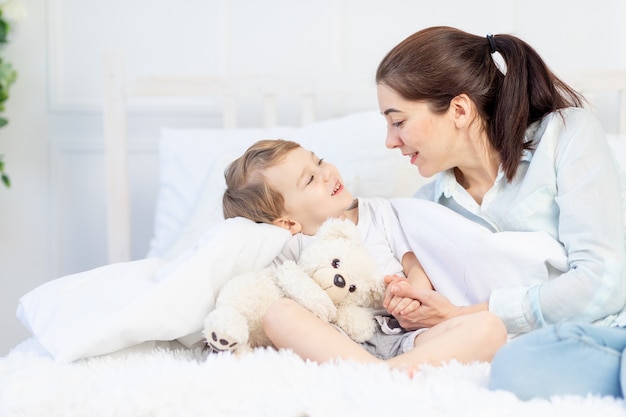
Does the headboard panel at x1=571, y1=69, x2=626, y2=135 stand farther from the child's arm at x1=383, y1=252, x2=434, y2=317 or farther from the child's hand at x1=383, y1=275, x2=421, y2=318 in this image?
the child's hand at x1=383, y1=275, x2=421, y2=318

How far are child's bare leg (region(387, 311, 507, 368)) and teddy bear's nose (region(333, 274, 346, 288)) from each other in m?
0.18

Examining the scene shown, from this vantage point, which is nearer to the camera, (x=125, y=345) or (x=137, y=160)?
(x=125, y=345)

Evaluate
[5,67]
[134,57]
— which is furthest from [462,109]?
[5,67]

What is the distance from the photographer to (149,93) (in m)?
2.07

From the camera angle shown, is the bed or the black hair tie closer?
the bed

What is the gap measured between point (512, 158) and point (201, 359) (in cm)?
65

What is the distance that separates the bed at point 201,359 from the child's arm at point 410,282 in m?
0.23

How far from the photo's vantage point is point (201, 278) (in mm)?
1200

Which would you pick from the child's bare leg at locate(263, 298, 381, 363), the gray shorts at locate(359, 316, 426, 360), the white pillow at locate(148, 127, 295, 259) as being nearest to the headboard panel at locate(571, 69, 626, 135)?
the white pillow at locate(148, 127, 295, 259)

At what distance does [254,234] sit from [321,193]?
16 centimetres

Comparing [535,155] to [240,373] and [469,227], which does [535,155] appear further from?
[240,373]

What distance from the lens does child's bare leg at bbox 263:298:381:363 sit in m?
1.06

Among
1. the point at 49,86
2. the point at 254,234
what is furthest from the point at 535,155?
the point at 49,86

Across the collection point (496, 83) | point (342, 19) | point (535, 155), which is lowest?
point (535, 155)
